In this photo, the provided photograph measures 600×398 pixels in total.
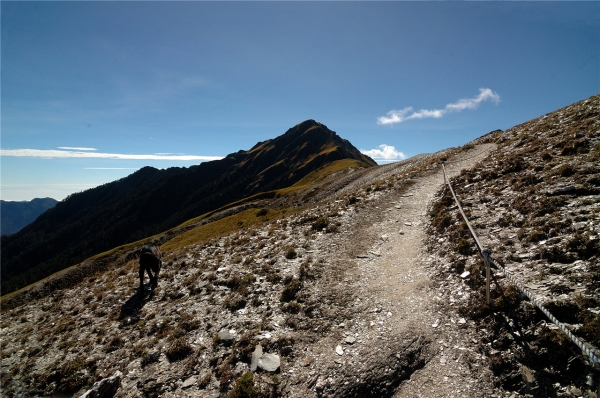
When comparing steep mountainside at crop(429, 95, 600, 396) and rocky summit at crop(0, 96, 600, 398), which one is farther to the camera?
rocky summit at crop(0, 96, 600, 398)

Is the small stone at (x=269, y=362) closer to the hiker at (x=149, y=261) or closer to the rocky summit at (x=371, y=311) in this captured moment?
the rocky summit at (x=371, y=311)

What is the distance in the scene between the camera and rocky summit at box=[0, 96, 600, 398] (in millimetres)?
8766

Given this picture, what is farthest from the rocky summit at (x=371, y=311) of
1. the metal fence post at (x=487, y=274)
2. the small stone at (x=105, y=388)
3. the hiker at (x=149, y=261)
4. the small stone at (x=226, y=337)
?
the hiker at (x=149, y=261)

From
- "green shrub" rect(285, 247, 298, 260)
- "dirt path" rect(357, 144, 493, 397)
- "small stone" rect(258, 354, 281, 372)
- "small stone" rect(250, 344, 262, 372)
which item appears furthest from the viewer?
"green shrub" rect(285, 247, 298, 260)

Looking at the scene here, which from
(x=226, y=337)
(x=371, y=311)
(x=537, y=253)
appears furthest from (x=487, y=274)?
(x=226, y=337)

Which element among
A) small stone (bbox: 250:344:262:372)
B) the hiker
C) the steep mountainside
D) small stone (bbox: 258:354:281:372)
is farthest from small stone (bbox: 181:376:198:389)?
the hiker

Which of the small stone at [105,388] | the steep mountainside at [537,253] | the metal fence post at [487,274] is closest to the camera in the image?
the steep mountainside at [537,253]

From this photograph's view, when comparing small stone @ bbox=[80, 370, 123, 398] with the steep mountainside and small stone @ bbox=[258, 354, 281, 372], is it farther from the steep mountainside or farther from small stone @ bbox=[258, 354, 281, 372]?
the steep mountainside

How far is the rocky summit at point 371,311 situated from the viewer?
345 inches

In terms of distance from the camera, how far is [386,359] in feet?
32.1

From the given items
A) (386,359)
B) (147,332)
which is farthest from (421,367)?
(147,332)

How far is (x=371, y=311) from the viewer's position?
1252cm

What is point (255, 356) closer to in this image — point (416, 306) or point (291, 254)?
point (416, 306)

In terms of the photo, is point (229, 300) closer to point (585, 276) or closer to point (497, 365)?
point (497, 365)
